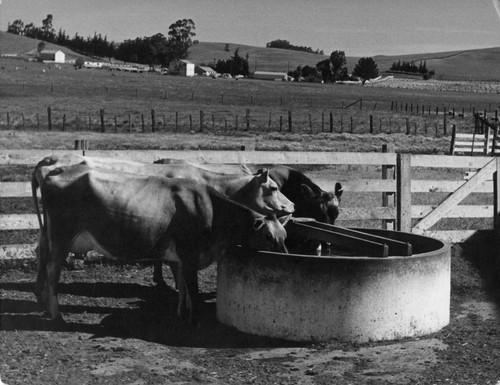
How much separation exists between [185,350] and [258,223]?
141 centimetres

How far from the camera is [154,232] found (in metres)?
7.25

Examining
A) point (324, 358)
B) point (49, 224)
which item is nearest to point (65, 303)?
point (49, 224)

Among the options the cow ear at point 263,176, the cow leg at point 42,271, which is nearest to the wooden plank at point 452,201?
the cow ear at point 263,176

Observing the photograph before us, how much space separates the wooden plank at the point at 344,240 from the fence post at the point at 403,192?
3120mm

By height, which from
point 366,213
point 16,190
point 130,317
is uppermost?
point 16,190

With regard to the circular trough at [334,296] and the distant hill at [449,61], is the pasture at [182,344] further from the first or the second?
the distant hill at [449,61]

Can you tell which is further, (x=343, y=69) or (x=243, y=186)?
(x=343, y=69)

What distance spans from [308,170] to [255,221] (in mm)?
14873

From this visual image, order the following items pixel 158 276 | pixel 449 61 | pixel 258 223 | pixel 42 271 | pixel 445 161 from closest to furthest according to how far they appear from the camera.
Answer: pixel 258 223
pixel 42 271
pixel 158 276
pixel 445 161
pixel 449 61

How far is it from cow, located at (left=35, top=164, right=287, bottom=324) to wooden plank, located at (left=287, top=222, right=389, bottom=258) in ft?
1.91

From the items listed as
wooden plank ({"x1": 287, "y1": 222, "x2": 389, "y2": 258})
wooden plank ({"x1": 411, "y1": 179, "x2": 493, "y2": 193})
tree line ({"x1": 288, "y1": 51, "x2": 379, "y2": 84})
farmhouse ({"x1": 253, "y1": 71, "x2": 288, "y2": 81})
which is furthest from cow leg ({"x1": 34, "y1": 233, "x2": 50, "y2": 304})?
farmhouse ({"x1": 253, "y1": 71, "x2": 288, "y2": 81})

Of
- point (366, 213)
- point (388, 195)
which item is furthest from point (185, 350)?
point (388, 195)

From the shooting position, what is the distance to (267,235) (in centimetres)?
735

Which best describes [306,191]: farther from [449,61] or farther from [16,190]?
[449,61]
